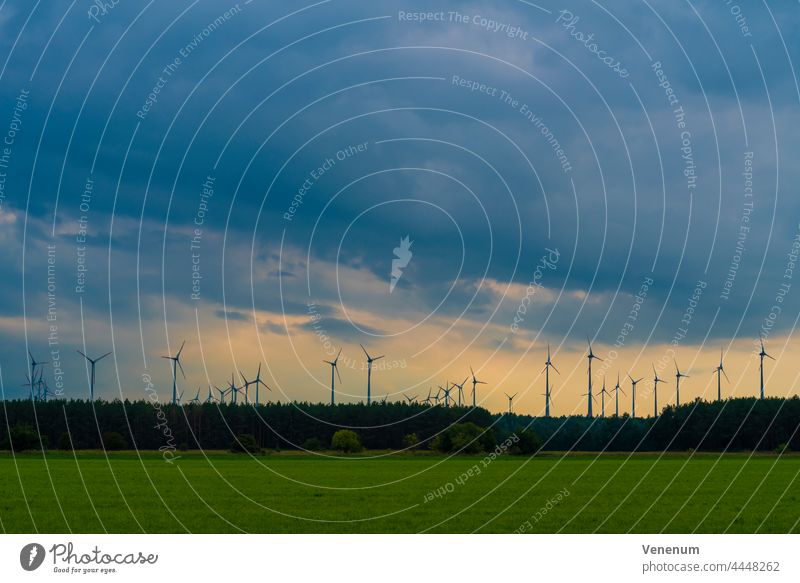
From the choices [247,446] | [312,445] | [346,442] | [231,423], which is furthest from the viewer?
[231,423]

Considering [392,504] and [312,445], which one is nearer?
[392,504]

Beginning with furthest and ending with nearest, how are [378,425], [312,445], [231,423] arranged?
[231,423], [378,425], [312,445]

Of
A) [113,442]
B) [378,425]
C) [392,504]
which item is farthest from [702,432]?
[392,504]

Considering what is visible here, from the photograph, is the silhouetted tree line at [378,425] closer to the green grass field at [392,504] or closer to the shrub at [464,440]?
the shrub at [464,440]
